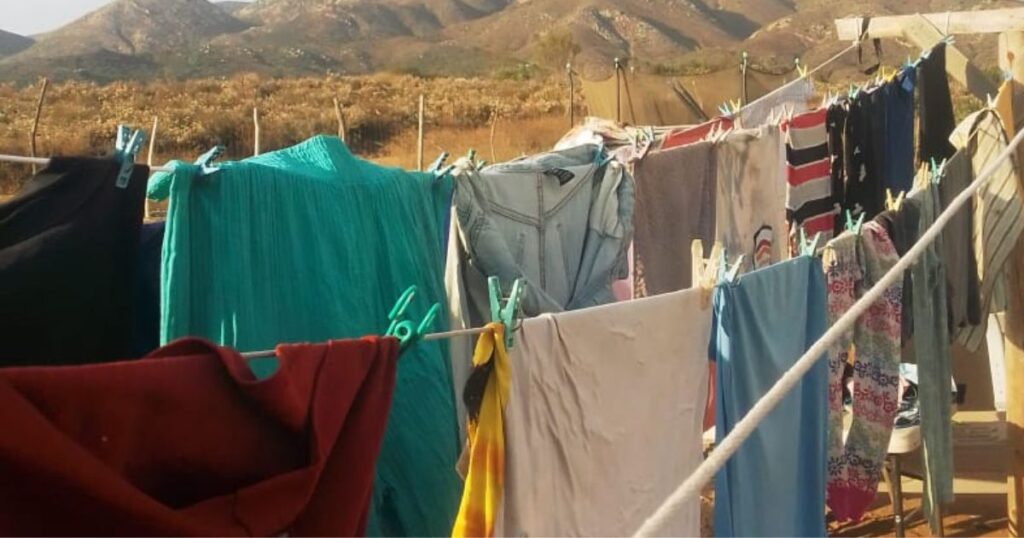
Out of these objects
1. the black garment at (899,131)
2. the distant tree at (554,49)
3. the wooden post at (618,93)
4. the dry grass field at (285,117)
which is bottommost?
the black garment at (899,131)

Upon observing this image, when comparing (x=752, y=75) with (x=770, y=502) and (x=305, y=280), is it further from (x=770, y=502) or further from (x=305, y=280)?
(x=305, y=280)

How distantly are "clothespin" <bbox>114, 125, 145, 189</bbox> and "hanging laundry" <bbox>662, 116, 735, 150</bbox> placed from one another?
243cm

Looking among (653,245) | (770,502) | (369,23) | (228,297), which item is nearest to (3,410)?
(228,297)

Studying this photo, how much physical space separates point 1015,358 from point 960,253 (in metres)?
0.68

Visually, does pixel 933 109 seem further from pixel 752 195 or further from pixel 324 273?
pixel 324 273

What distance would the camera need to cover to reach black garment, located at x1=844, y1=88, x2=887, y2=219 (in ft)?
15.7

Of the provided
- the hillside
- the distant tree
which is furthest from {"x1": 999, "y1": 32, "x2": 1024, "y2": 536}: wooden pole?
the hillside

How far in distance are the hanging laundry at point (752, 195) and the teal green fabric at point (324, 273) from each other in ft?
5.64

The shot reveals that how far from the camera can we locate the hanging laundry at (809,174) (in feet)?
14.6

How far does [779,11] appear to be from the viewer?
62031 mm

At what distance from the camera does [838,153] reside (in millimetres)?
4727

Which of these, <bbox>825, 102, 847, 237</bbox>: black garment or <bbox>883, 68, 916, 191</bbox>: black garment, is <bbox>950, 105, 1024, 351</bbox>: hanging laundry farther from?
<bbox>883, 68, 916, 191</bbox>: black garment

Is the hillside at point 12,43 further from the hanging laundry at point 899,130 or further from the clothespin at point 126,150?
the clothespin at point 126,150

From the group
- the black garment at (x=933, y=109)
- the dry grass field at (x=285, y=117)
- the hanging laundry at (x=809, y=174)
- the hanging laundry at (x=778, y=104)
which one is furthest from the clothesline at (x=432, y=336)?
the dry grass field at (x=285, y=117)
